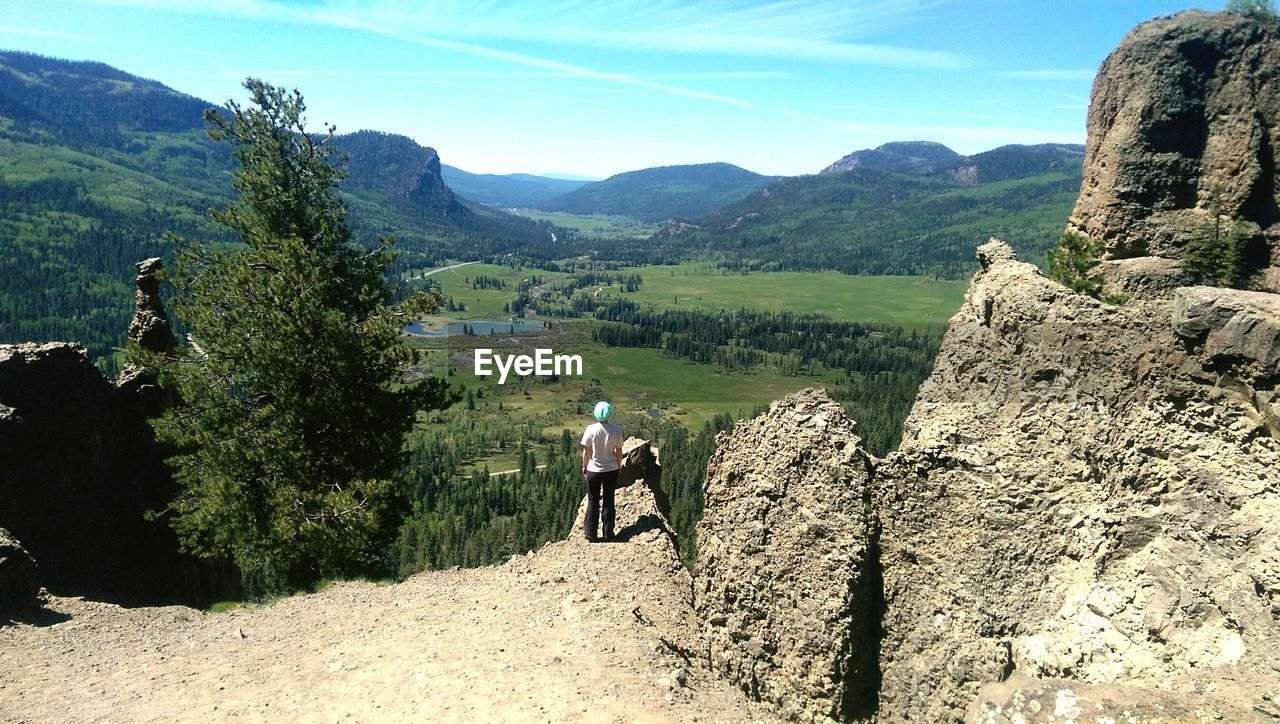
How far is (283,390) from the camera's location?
2022cm

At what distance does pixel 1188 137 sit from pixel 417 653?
123 ft

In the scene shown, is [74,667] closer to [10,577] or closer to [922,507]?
[10,577]

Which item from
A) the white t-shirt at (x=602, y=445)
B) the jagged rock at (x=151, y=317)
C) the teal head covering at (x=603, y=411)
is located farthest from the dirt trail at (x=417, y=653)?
the jagged rock at (x=151, y=317)

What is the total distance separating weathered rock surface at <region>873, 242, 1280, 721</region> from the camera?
7695 millimetres

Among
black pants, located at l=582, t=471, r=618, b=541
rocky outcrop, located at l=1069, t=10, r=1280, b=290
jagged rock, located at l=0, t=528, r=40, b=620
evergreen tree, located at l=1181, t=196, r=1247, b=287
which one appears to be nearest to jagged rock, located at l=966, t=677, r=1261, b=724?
black pants, located at l=582, t=471, r=618, b=541

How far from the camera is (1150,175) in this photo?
101 ft

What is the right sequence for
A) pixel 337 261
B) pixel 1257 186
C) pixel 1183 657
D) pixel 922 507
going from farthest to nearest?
pixel 1257 186 < pixel 337 261 < pixel 922 507 < pixel 1183 657

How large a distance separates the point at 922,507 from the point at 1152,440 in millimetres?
3182

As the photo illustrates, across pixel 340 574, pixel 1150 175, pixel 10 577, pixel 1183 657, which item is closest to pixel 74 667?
pixel 10 577

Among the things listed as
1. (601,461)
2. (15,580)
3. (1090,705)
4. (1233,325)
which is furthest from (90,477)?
(1233,325)

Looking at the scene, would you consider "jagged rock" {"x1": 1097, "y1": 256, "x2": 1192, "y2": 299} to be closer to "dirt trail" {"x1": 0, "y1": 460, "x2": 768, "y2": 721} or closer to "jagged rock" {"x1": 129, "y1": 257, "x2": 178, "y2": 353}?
"dirt trail" {"x1": 0, "y1": 460, "x2": 768, "y2": 721}

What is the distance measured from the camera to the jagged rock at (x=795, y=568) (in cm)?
1041

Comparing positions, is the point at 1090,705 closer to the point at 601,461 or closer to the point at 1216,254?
the point at 601,461

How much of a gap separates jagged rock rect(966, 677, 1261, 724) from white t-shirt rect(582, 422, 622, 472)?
9343 millimetres
